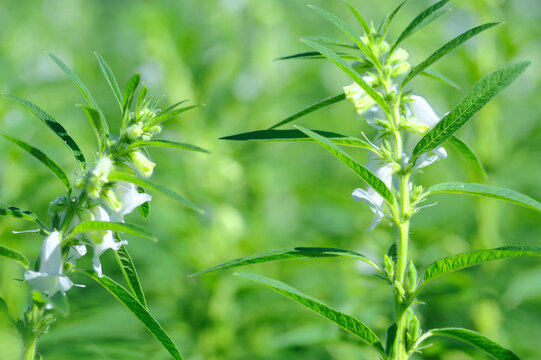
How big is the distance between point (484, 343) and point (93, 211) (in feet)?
2.36

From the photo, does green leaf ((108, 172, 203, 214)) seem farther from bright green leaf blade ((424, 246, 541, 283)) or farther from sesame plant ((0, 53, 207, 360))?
bright green leaf blade ((424, 246, 541, 283))

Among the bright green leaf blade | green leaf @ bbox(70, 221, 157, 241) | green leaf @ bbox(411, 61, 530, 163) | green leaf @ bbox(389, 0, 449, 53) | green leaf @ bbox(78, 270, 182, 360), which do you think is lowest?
green leaf @ bbox(78, 270, 182, 360)

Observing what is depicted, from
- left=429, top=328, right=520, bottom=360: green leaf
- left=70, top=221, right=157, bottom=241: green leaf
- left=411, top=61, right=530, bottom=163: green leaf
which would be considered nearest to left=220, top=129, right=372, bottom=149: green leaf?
left=411, top=61, right=530, bottom=163: green leaf

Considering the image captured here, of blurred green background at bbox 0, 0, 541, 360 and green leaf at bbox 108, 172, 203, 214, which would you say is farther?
blurred green background at bbox 0, 0, 541, 360

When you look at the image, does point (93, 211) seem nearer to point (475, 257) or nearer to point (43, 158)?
point (43, 158)

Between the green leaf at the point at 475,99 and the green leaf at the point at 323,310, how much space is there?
336mm

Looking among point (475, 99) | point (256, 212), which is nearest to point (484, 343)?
point (475, 99)

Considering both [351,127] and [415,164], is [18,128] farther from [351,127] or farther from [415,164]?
[351,127]

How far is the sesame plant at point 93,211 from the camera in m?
1.01

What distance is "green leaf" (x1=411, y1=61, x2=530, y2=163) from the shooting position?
1.03 meters

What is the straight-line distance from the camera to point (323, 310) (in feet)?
3.41

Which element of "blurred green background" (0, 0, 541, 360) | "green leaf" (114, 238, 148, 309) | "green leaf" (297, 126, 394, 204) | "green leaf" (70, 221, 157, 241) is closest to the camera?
"green leaf" (70, 221, 157, 241)

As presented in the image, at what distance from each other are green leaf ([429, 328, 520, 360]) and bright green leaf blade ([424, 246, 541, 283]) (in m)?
0.10

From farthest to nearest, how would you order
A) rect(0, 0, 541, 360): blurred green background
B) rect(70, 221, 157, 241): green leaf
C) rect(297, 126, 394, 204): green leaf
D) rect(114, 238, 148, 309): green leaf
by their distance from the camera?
rect(0, 0, 541, 360): blurred green background, rect(114, 238, 148, 309): green leaf, rect(297, 126, 394, 204): green leaf, rect(70, 221, 157, 241): green leaf
